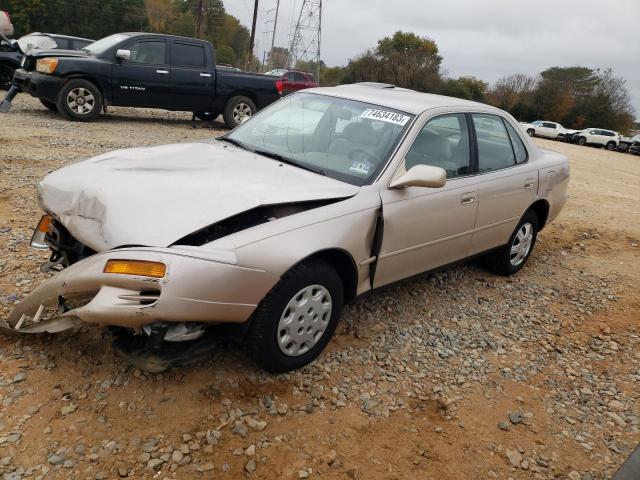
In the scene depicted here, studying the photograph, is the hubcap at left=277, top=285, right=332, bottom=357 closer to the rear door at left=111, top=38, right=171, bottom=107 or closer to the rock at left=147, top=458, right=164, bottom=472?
the rock at left=147, top=458, right=164, bottom=472

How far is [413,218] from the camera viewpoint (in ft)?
11.3

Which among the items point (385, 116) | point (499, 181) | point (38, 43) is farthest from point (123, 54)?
point (499, 181)

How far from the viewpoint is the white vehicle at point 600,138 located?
33656mm

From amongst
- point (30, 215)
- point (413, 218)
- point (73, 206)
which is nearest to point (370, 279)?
point (413, 218)

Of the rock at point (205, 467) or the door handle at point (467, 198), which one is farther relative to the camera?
the door handle at point (467, 198)

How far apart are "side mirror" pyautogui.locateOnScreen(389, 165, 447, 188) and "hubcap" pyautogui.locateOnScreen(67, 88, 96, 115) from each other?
8.48 meters

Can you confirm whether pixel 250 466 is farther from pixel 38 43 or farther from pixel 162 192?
pixel 38 43

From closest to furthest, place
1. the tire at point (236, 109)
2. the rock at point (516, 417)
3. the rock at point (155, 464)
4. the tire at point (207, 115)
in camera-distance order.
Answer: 1. the rock at point (155, 464)
2. the rock at point (516, 417)
3. the tire at point (236, 109)
4. the tire at point (207, 115)

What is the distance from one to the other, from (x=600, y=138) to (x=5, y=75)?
33.5 meters

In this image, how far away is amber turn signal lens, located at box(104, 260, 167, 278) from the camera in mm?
2340

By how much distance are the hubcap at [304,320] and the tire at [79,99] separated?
8582 mm

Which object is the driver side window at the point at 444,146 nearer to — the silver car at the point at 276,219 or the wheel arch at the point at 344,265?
the silver car at the point at 276,219

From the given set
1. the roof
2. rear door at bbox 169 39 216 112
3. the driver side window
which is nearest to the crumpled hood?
the driver side window

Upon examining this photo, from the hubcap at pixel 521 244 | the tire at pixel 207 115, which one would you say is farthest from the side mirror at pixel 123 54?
the hubcap at pixel 521 244
